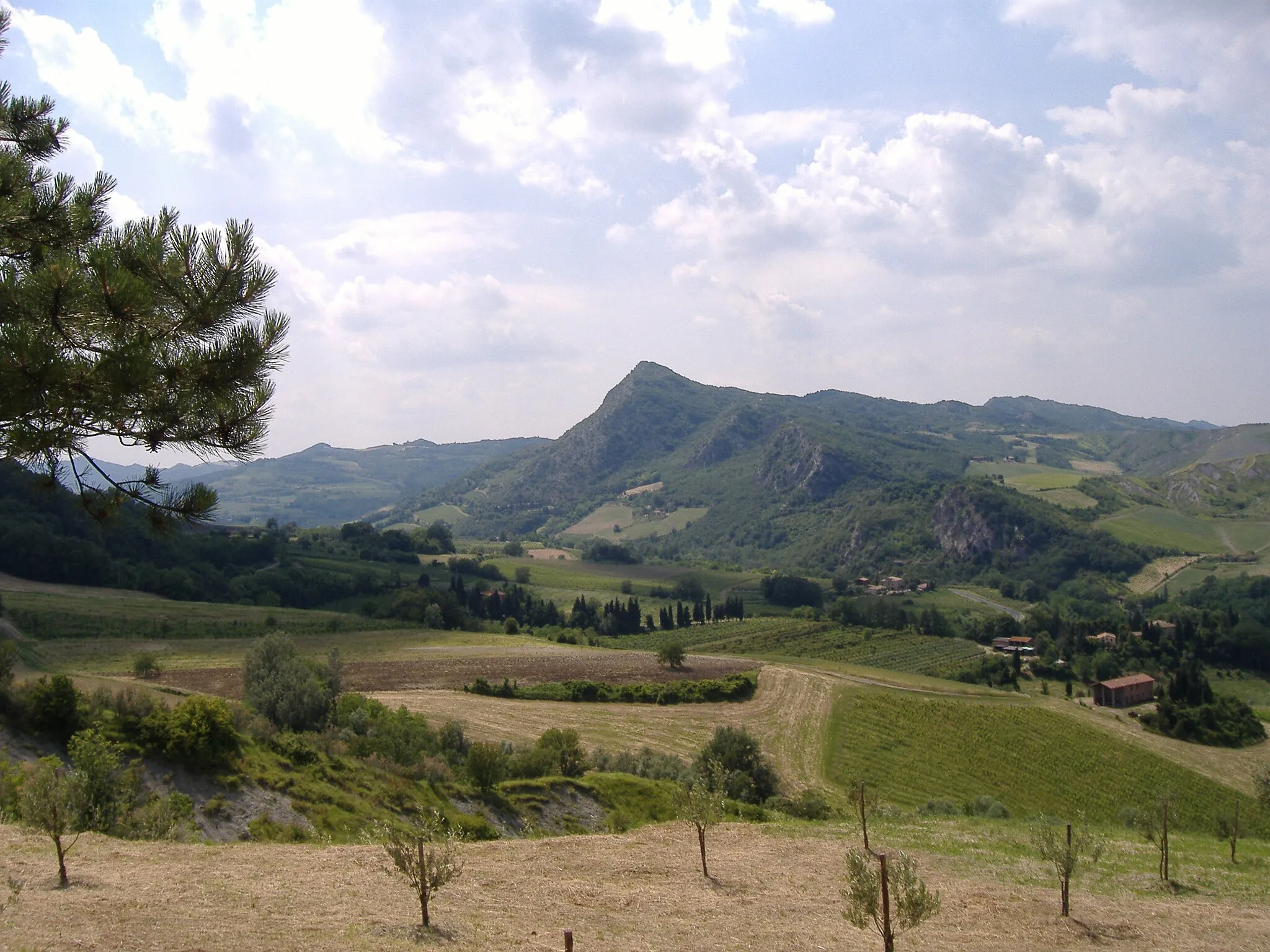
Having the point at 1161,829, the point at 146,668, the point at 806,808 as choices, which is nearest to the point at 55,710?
the point at 806,808

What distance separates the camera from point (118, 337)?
10.2 meters

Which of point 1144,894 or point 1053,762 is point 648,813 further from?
Result: point 1053,762

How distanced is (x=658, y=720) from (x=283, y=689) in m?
31.3

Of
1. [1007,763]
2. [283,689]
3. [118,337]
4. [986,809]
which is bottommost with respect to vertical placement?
[1007,763]

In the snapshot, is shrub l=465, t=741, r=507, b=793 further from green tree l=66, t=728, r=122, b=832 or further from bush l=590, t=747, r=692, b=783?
green tree l=66, t=728, r=122, b=832

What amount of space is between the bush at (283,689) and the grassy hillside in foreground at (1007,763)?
33021 millimetres

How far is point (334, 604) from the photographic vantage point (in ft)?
394

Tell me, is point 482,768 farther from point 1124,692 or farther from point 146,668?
point 1124,692

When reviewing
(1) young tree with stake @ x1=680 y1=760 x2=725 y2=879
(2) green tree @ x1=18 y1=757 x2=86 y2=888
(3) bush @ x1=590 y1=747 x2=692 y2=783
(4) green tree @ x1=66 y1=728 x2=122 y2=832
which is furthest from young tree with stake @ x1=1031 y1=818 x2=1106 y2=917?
(3) bush @ x1=590 y1=747 x2=692 y2=783

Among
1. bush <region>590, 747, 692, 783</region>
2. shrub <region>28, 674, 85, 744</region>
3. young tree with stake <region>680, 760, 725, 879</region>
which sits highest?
shrub <region>28, 674, 85, 744</region>

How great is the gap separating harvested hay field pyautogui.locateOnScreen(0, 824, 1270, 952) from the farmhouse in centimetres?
8481

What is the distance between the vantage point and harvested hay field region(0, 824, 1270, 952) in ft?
43.0

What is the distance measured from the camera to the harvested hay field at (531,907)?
13.1 meters

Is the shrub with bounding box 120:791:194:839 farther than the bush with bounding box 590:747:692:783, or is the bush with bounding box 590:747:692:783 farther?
the bush with bounding box 590:747:692:783
